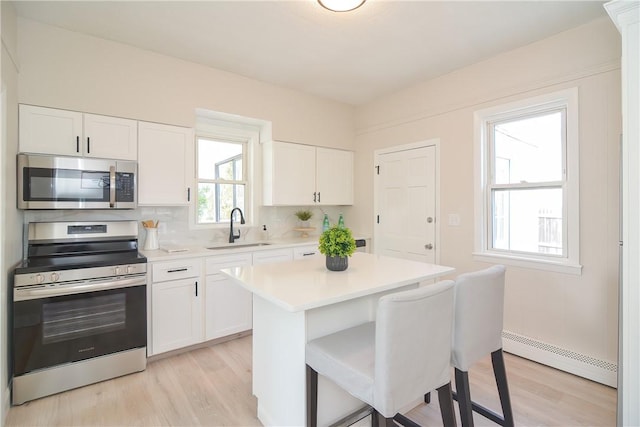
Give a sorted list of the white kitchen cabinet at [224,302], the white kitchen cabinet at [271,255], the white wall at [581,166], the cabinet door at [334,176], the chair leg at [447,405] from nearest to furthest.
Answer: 1. the chair leg at [447,405]
2. the white wall at [581,166]
3. the white kitchen cabinet at [224,302]
4. the white kitchen cabinet at [271,255]
5. the cabinet door at [334,176]

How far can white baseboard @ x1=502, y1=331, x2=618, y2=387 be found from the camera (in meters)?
2.42

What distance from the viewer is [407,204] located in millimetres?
3938

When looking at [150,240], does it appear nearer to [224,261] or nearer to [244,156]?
[224,261]

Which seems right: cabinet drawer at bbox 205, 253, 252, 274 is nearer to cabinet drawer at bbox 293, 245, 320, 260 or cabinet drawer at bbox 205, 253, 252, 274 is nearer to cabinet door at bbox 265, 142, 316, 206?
cabinet drawer at bbox 293, 245, 320, 260

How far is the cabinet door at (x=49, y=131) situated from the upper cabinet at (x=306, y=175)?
190 cm

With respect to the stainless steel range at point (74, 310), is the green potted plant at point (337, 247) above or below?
above

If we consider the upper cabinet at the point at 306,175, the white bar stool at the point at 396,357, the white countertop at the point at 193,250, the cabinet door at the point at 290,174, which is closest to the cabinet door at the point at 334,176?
the upper cabinet at the point at 306,175

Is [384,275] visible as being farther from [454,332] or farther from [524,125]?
[524,125]

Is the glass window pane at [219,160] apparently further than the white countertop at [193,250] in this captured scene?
Yes

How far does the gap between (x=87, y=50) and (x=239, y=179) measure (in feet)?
6.28

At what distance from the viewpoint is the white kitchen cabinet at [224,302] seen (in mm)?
3084

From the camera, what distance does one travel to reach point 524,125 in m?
3.02

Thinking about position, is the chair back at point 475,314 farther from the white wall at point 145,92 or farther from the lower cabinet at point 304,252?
the white wall at point 145,92

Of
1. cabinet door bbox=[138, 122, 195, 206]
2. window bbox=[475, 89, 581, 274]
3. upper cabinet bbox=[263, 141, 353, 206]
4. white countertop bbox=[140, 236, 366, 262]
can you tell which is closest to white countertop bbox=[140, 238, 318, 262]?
white countertop bbox=[140, 236, 366, 262]
